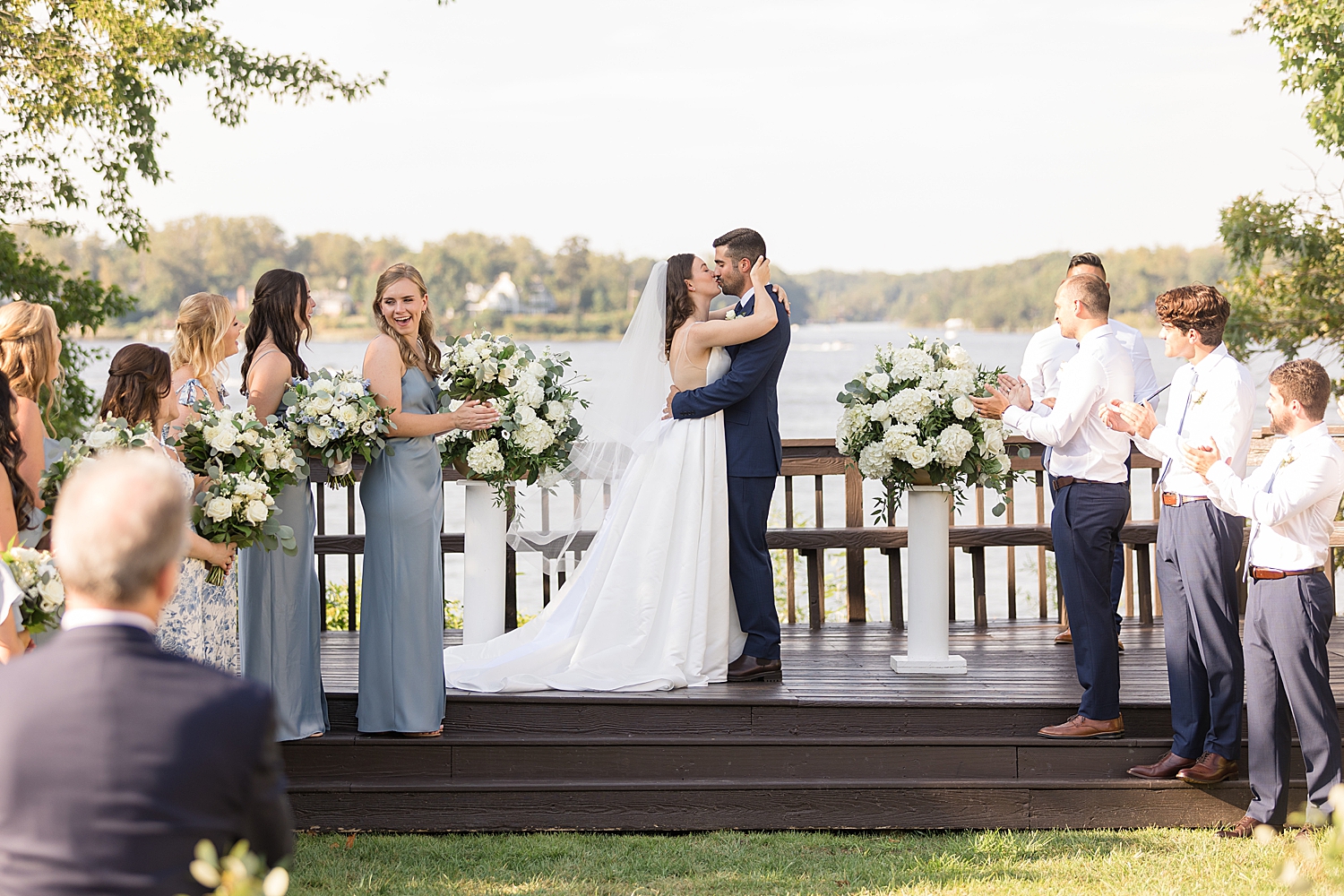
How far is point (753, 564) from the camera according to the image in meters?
5.77

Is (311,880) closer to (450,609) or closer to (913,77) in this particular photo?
(450,609)

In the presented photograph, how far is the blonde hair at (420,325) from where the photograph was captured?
515 centimetres

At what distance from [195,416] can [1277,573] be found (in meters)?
4.26

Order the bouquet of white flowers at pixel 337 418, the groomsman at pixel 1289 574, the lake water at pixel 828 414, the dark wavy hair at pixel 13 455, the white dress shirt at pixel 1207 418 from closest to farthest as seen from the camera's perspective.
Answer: the dark wavy hair at pixel 13 455 → the groomsman at pixel 1289 574 → the white dress shirt at pixel 1207 418 → the bouquet of white flowers at pixel 337 418 → the lake water at pixel 828 414

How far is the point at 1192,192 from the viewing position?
40.2m

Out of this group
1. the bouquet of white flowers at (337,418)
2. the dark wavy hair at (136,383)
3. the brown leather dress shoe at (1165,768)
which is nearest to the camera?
the dark wavy hair at (136,383)

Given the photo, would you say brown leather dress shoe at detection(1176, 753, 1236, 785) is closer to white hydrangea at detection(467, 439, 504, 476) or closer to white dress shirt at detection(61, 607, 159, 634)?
white hydrangea at detection(467, 439, 504, 476)

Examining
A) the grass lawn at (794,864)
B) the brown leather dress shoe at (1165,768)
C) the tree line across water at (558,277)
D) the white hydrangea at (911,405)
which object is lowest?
the grass lawn at (794,864)

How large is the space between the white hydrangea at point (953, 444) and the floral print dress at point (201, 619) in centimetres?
321

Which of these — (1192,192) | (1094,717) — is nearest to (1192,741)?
(1094,717)

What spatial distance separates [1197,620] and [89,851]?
14.0ft

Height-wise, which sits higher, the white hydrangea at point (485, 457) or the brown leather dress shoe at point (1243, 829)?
the white hydrangea at point (485, 457)

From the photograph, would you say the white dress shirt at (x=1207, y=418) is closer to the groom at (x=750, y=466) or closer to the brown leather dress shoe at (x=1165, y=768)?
the brown leather dress shoe at (x=1165, y=768)

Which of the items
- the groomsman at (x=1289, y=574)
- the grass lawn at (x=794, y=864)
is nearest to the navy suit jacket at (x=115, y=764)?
the grass lawn at (x=794, y=864)
